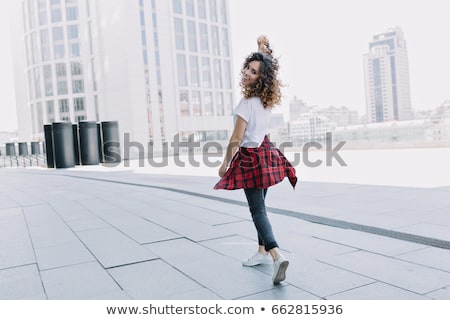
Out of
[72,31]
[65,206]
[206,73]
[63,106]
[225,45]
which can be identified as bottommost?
[65,206]

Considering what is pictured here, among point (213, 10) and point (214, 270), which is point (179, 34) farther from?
point (214, 270)

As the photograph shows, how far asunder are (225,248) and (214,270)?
74 cm

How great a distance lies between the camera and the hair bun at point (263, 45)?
11.5 feet

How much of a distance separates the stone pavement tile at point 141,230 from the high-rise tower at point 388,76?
60.5 meters

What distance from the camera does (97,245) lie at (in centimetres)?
479

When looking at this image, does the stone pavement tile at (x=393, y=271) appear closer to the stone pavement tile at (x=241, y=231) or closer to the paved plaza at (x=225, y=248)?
the paved plaza at (x=225, y=248)

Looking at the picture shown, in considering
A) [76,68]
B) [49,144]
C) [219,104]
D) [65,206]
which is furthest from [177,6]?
[65,206]

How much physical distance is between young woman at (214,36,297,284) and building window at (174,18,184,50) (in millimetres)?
60029

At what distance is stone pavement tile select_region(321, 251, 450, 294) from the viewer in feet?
10.2

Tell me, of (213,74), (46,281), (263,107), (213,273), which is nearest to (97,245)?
(46,281)

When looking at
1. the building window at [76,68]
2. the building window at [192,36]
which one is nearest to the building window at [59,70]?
the building window at [76,68]

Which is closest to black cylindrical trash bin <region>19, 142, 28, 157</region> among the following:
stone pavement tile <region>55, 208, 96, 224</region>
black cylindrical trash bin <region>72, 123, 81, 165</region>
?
black cylindrical trash bin <region>72, 123, 81, 165</region>

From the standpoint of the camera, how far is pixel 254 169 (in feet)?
11.0

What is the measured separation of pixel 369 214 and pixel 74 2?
72522 millimetres
